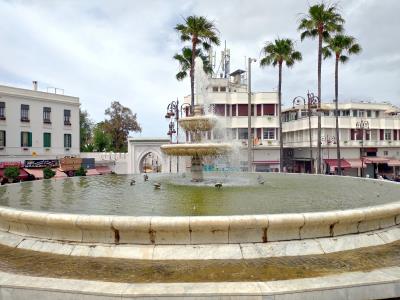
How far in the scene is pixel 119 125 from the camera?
68.1 m

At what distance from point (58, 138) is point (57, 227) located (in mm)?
39330

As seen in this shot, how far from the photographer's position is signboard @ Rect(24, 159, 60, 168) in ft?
127

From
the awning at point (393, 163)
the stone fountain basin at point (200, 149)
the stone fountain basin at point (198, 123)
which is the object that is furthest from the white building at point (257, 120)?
the stone fountain basin at point (200, 149)

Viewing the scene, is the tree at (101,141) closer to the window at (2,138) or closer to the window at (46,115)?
the window at (46,115)

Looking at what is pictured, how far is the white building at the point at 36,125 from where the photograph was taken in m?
38.2

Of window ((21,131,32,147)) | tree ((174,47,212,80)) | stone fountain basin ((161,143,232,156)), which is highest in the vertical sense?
tree ((174,47,212,80))

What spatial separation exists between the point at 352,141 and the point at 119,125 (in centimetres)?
3943

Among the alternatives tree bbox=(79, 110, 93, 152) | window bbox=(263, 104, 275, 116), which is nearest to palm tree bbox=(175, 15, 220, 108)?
window bbox=(263, 104, 275, 116)

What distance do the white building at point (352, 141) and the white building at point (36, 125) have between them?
28.4 metres

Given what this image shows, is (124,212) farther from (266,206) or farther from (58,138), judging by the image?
(58,138)

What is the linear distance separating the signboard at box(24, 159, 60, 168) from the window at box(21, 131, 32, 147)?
6.03 ft

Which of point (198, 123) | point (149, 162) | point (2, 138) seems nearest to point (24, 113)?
point (2, 138)

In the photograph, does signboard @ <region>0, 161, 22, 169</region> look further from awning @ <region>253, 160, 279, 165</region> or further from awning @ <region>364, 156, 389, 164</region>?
awning @ <region>364, 156, 389, 164</region>

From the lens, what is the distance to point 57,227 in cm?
661
